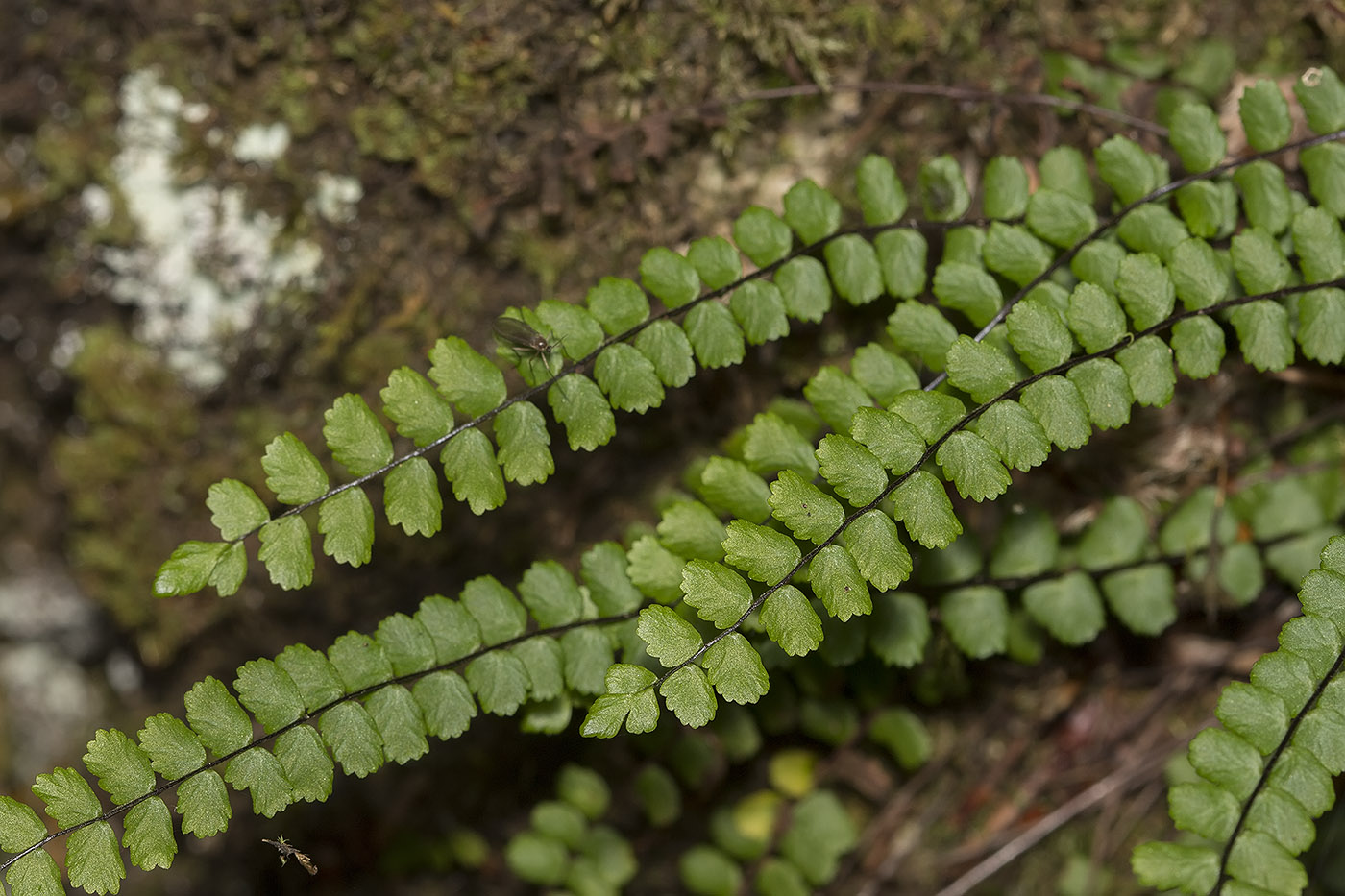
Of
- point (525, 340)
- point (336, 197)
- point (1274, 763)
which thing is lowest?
point (1274, 763)

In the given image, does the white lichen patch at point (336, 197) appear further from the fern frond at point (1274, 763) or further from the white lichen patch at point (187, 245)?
the fern frond at point (1274, 763)

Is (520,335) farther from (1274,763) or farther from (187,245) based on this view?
(1274,763)

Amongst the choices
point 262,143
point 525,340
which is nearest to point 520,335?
point 525,340

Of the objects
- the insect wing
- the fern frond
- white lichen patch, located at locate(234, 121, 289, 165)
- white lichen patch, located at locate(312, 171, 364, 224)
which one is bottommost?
the fern frond

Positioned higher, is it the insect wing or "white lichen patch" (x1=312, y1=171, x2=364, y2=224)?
the insect wing

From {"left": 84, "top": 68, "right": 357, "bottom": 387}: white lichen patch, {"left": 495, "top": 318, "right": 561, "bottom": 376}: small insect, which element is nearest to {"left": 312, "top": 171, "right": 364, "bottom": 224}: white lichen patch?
{"left": 84, "top": 68, "right": 357, "bottom": 387}: white lichen patch

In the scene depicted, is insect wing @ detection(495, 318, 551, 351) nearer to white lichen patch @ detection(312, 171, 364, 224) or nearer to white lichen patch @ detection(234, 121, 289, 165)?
white lichen patch @ detection(312, 171, 364, 224)
